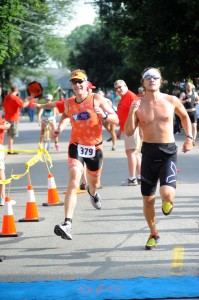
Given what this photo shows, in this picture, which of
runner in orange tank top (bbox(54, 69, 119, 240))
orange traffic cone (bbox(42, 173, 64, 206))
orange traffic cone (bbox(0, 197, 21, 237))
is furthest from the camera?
orange traffic cone (bbox(42, 173, 64, 206))

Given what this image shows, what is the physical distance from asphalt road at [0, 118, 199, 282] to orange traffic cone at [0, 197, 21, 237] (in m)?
0.10

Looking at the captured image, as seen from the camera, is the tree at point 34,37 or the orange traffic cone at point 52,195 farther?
the tree at point 34,37

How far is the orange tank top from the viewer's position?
10.5 metres

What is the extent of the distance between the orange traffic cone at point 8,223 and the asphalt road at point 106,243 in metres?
0.10

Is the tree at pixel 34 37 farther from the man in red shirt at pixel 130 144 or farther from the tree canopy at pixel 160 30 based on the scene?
the man in red shirt at pixel 130 144

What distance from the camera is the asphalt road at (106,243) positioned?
26.4 ft

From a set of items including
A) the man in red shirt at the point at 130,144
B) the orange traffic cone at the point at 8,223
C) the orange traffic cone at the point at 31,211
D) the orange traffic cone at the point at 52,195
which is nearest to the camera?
the orange traffic cone at the point at 8,223

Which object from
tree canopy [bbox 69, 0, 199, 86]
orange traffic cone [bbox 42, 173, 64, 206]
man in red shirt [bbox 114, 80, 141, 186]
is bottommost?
orange traffic cone [bbox 42, 173, 64, 206]

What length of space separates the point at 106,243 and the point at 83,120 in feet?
5.82

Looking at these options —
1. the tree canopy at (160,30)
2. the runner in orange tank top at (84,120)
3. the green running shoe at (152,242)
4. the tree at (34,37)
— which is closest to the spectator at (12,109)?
the tree canopy at (160,30)

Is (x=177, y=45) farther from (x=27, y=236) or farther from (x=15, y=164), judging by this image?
(x=27, y=236)

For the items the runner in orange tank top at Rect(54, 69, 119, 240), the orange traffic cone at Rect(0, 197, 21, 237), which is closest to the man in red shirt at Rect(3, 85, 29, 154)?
the runner in orange tank top at Rect(54, 69, 119, 240)

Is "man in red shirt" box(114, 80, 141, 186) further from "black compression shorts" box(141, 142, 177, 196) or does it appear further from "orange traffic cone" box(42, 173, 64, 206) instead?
"black compression shorts" box(141, 142, 177, 196)

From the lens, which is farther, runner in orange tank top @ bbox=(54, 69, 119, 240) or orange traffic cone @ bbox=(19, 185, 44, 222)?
orange traffic cone @ bbox=(19, 185, 44, 222)
